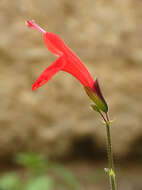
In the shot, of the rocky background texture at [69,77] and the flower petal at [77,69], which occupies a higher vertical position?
the rocky background texture at [69,77]

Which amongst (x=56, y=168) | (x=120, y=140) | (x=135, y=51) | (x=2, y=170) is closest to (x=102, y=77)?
(x=135, y=51)

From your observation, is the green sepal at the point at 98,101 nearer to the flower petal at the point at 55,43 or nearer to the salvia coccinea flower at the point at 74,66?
the salvia coccinea flower at the point at 74,66

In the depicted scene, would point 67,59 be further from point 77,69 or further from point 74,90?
point 74,90

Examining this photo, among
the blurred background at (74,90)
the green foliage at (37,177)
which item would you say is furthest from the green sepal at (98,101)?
the blurred background at (74,90)

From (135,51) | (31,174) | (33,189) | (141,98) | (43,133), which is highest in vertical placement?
(135,51)

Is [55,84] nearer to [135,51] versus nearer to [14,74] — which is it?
[14,74]

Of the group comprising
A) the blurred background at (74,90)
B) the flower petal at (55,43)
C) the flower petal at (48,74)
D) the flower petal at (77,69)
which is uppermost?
the blurred background at (74,90)

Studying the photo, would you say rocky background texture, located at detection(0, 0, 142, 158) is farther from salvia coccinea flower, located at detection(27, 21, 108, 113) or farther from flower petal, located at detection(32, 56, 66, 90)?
flower petal, located at detection(32, 56, 66, 90)

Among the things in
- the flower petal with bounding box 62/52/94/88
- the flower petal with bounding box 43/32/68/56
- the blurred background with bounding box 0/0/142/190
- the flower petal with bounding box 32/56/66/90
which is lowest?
the flower petal with bounding box 32/56/66/90

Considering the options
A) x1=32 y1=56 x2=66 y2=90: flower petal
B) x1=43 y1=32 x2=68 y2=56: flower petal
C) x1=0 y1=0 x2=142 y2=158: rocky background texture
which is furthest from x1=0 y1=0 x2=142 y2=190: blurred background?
x1=32 y1=56 x2=66 y2=90: flower petal
